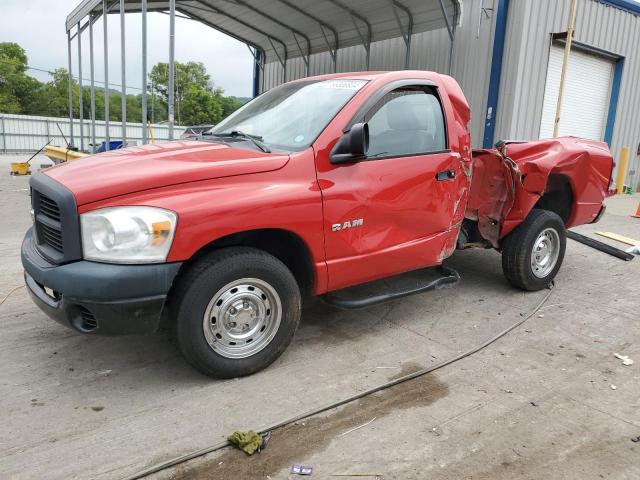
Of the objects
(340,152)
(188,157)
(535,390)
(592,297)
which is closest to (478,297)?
(592,297)

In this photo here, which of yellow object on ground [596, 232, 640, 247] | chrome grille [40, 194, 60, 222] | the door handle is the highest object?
the door handle

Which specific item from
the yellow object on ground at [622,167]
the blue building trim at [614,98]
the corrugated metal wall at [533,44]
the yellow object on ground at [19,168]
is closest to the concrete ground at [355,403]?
the corrugated metal wall at [533,44]

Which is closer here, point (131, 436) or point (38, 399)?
point (131, 436)

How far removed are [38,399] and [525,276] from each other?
4301 millimetres

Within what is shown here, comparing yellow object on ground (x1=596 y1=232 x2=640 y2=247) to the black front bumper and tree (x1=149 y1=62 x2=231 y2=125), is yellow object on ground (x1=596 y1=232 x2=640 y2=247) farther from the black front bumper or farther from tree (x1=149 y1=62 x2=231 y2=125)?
tree (x1=149 y1=62 x2=231 y2=125)

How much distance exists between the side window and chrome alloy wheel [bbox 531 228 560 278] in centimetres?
174

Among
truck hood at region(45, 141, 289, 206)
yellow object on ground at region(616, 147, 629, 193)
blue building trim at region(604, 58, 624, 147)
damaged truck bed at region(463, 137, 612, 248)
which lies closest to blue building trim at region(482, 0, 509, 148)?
blue building trim at region(604, 58, 624, 147)

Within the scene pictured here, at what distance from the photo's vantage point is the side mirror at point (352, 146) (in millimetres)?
3424

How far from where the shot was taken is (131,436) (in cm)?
278

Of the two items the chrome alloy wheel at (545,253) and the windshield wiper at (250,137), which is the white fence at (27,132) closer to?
the windshield wiper at (250,137)

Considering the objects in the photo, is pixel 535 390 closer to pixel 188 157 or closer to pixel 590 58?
pixel 188 157

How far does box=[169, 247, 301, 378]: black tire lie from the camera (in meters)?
3.04

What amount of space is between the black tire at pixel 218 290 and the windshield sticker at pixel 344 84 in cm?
150

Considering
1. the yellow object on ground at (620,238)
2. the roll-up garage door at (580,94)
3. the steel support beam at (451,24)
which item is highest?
the steel support beam at (451,24)
